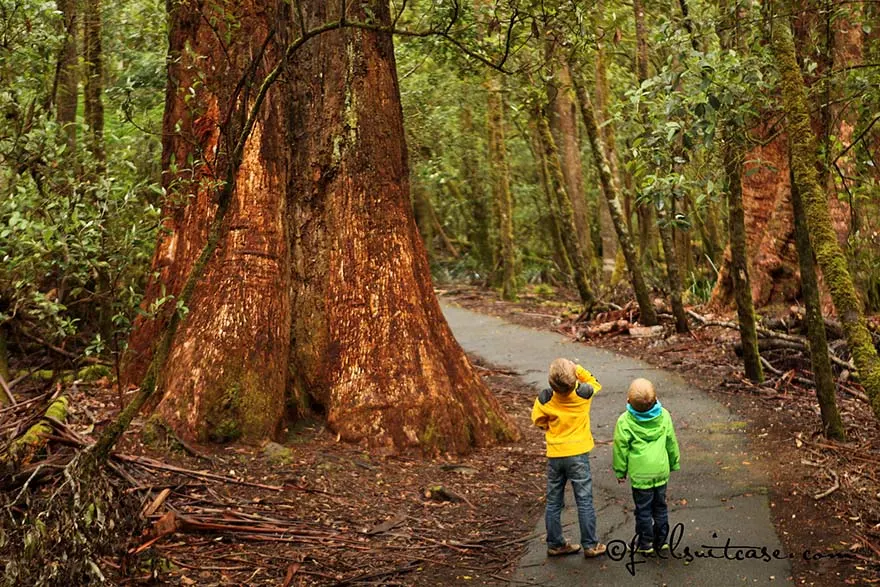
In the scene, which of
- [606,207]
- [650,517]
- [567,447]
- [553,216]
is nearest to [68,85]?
[567,447]

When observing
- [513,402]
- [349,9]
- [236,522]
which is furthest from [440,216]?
[236,522]

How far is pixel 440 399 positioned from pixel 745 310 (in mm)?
4422

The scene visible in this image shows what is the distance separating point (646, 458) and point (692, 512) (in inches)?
44.6

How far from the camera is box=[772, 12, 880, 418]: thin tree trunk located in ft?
18.3

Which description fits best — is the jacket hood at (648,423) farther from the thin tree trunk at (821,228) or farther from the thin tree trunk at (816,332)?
the thin tree trunk at (816,332)

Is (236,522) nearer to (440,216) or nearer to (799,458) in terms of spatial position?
(799,458)

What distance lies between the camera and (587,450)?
696 cm

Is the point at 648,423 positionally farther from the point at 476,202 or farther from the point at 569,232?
the point at 476,202

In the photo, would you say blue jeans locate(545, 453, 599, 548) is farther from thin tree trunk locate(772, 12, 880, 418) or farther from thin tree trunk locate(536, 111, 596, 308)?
thin tree trunk locate(536, 111, 596, 308)

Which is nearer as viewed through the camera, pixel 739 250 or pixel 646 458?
pixel 646 458

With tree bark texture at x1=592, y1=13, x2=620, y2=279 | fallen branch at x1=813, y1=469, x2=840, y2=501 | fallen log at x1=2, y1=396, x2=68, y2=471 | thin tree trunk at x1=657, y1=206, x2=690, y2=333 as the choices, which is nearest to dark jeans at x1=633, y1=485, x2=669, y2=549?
fallen branch at x1=813, y1=469, x2=840, y2=501

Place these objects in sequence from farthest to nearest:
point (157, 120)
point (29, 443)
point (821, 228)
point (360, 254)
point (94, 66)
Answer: point (157, 120)
point (94, 66)
point (360, 254)
point (29, 443)
point (821, 228)

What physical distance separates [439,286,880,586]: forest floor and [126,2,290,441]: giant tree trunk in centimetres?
461

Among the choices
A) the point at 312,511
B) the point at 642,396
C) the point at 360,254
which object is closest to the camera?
the point at 642,396
